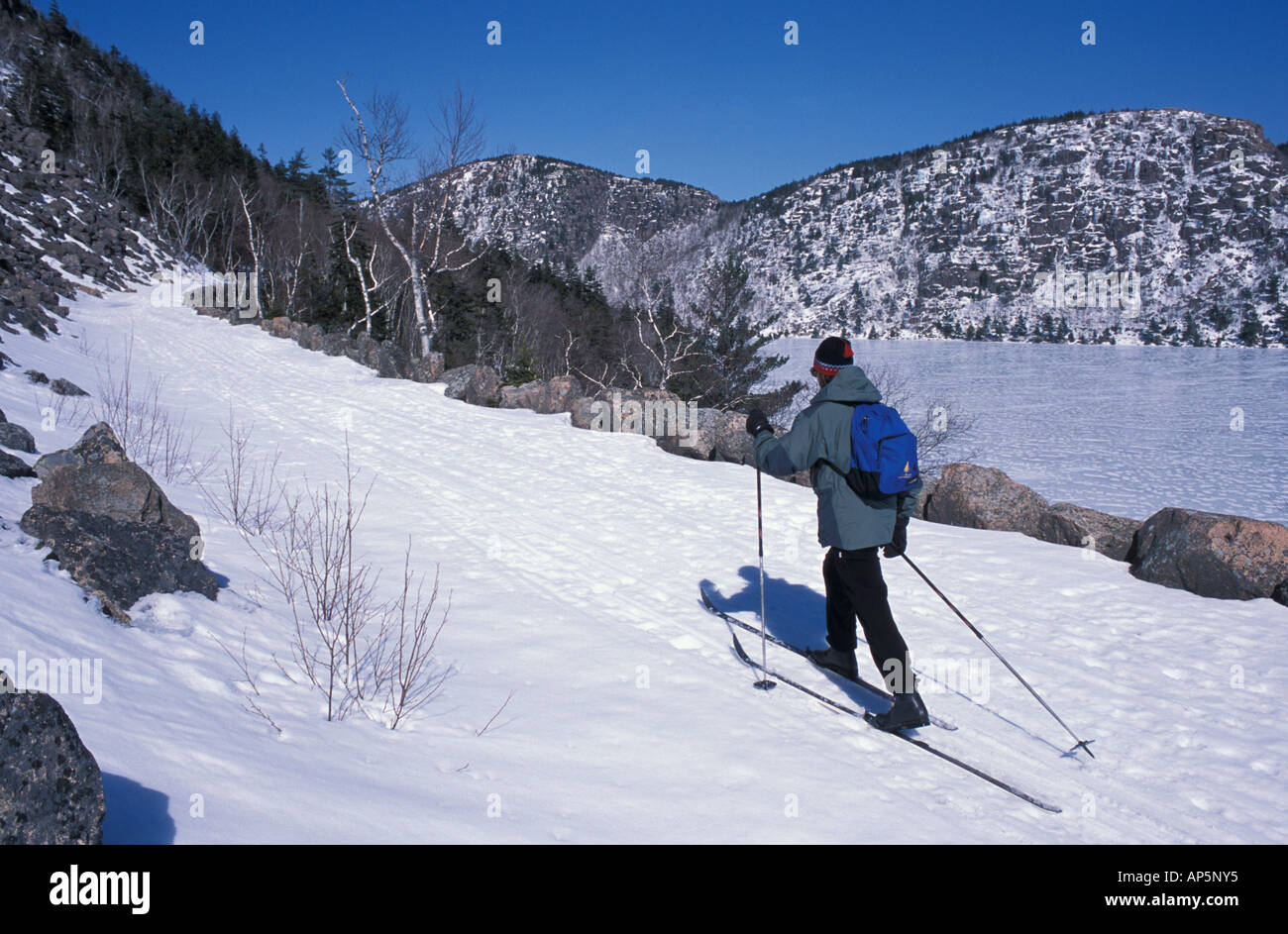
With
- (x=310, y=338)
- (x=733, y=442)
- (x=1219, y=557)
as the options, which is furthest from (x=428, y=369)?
(x=1219, y=557)

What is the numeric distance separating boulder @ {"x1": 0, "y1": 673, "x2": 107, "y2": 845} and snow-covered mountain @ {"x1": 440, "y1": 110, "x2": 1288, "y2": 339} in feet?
431

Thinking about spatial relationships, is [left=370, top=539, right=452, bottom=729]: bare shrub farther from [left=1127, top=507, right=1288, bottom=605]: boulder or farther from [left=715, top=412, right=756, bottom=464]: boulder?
[left=715, top=412, right=756, bottom=464]: boulder

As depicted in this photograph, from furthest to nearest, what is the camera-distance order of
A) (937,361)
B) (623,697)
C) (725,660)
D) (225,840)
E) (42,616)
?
(937,361) → (725,660) → (623,697) → (42,616) → (225,840)

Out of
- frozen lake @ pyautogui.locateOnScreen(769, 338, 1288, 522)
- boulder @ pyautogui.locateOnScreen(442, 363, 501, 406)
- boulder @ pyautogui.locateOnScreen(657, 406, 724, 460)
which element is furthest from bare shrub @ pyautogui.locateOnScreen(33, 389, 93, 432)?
frozen lake @ pyautogui.locateOnScreen(769, 338, 1288, 522)

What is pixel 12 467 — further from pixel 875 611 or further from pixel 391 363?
pixel 391 363

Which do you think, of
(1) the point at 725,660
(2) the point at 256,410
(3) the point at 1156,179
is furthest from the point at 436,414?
(3) the point at 1156,179

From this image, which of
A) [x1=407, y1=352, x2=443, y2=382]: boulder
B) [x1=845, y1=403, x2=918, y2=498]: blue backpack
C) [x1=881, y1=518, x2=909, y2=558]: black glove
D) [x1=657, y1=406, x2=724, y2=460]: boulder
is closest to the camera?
[x1=845, y1=403, x2=918, y2=498]: blue backpack

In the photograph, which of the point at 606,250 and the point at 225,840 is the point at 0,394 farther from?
the point at 606,250

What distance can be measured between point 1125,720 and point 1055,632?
1.22 metres

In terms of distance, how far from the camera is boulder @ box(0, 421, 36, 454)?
6.52m

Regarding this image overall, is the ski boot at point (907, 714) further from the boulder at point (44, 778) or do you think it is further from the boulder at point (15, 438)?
the boulder at point (15, 438)

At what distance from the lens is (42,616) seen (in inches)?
136

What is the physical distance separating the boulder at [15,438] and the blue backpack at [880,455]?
7.37 meters

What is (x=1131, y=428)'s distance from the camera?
38.2 meters
